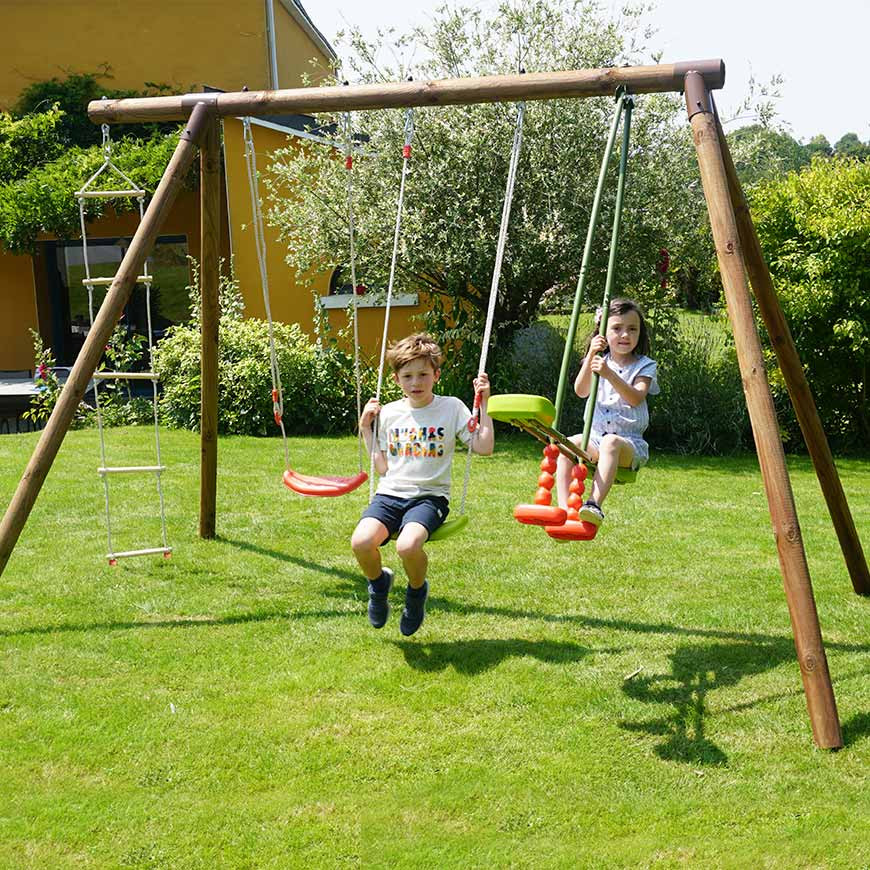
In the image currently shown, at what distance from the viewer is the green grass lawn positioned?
3.30m

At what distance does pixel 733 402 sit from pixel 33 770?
9205 mm

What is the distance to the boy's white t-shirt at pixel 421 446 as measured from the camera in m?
4.85

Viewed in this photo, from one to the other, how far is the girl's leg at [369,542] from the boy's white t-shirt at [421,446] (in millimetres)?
232

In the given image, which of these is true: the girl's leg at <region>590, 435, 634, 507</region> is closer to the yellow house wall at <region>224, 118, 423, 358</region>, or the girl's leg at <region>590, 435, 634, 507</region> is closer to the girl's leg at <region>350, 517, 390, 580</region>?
the girl's leg at <region>350, 517, 390, 580</region>

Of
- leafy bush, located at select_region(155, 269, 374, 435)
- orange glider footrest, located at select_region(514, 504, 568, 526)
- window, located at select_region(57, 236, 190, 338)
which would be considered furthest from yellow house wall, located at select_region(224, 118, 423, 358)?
orange glider footrest, located at select_region(514, 504, 568, 526)

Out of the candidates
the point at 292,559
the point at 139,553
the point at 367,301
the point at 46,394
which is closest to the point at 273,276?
the point at 367,301

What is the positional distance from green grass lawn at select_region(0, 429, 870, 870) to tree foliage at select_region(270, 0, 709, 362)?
4.61 metres

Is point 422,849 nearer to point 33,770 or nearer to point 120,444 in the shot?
point 33,770

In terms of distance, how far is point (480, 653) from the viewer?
486 cm

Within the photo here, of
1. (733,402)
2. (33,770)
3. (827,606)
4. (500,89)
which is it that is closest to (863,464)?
(733,402)

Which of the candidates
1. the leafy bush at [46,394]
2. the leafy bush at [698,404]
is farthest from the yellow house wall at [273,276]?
the leafy bush at [698,404]

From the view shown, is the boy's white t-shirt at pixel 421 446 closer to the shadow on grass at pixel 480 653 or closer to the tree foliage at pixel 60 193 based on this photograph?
the shadow on grass at pixel 480 653

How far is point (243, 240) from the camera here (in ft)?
46.8

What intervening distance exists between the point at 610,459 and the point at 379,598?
1282mm
